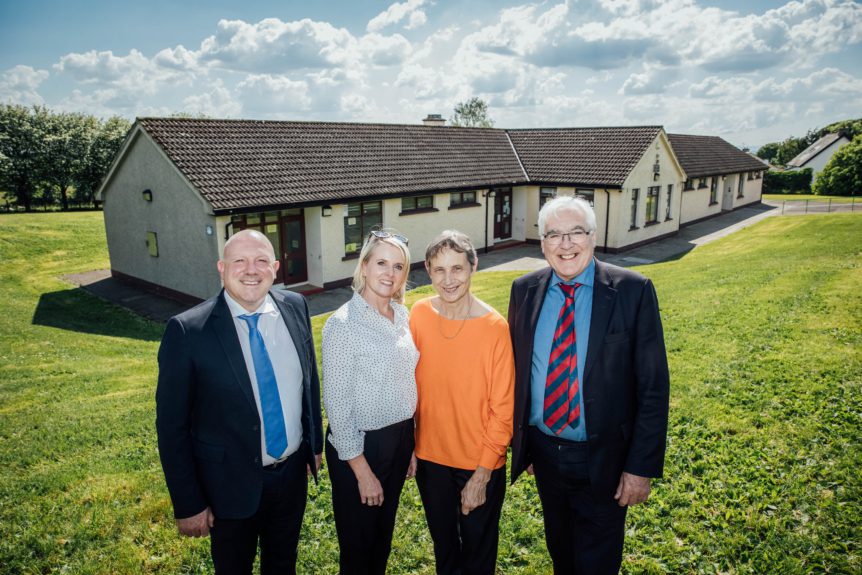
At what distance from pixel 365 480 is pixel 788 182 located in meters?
56.8

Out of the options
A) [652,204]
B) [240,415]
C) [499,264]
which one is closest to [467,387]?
[240,415]

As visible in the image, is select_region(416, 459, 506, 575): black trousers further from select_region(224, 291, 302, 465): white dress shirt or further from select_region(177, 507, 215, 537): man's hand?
select_region(177, 507, 215, 537): man's hand

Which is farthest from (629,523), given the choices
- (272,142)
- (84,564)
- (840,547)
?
(272,142)

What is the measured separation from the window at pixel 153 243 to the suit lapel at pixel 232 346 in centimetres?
1523

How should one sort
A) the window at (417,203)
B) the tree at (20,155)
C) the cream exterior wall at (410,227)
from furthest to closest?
the tree at (20,155) → the window at (417,203) → the cream exterior wall at (410,227)

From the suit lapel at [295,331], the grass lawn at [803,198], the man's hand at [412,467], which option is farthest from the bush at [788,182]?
the suit lapel at [295,331]

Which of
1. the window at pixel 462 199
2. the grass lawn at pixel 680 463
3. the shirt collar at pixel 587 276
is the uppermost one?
the window at pixel 462 199

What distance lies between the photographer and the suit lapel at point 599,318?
3.09m

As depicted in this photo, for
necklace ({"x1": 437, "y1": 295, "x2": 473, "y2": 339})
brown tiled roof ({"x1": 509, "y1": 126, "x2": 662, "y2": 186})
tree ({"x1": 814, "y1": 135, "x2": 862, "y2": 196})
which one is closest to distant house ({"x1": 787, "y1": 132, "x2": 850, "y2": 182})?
tree ({"x1": 814, "y1": 135, "x2": 862, "y2": 196})

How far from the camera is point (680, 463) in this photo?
5.02 meters

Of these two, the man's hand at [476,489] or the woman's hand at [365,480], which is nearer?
the woman's hand at [365,480]

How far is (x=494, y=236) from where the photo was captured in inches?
951

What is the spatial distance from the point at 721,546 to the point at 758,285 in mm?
9207

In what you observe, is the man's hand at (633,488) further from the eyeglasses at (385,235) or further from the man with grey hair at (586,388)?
the eyeglasses at (385,235)
